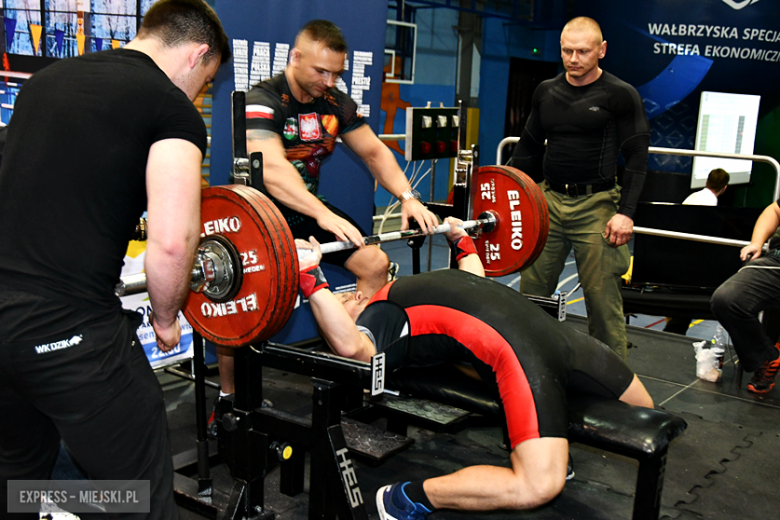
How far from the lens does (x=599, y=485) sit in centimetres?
252

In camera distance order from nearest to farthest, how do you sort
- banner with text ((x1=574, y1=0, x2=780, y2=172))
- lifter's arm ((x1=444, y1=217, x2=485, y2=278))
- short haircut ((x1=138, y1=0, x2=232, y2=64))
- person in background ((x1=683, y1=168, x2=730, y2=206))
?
short haircut ((x1=138, y1=0, x2=232, y2=64)) < lifter's arm ((x1=444, y1=217, x2=485, y2=278)) < person in background ((x1=683, y1=168, x2=730, y2=206)) < banner with text ((x1=574, y1=0, x2=780, y2=172))

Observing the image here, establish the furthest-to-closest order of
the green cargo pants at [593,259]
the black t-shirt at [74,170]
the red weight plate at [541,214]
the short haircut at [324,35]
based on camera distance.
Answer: the green cargo pants at [593,259] → the red weight plate at [541,214] → the short haircut at [324,35] → the black t-shirt at [74,170]

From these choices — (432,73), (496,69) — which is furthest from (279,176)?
(496,69)

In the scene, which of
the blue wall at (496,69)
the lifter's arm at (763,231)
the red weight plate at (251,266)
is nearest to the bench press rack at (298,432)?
the red weight plate at (251,266)

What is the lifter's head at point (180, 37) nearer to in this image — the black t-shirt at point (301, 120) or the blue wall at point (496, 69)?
the black t-shirt at point (301, 120)

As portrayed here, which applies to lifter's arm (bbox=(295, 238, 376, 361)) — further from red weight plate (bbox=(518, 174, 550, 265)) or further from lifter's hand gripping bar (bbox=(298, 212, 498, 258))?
red weight plate (bbox=(518, 174, 550, 265))

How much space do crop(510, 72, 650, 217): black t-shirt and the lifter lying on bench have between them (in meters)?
1.18

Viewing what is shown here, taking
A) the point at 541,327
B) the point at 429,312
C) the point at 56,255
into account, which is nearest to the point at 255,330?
the point at 429,312

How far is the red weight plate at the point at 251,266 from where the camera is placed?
1.82 m

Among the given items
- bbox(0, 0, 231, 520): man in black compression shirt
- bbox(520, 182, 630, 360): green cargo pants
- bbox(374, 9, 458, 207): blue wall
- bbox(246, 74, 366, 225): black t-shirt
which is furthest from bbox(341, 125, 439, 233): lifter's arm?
bbox(374, 9, 458, 207): blue wall

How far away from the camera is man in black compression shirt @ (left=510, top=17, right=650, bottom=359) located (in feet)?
10.1

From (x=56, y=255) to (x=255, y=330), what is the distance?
0.65 m

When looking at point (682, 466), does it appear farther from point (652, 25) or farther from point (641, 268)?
point (652, 25)

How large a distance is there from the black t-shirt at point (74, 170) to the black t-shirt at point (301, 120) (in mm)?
1153
